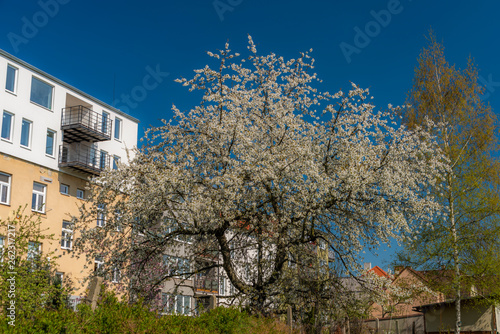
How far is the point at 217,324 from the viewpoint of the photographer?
909 cm

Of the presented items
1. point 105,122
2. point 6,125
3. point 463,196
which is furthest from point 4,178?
point 463,196

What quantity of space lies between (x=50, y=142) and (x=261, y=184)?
2282 centimetres

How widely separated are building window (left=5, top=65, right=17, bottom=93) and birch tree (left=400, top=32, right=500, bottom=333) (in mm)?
24302

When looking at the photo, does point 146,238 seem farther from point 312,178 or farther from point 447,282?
point 447,282

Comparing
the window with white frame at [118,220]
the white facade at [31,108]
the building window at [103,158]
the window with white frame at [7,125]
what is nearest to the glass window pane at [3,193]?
the white facade at [31,108]

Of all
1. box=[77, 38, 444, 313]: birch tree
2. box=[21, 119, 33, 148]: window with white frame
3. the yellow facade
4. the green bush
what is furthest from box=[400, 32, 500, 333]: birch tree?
box=[21, 119, 33, 148]: window with white frame

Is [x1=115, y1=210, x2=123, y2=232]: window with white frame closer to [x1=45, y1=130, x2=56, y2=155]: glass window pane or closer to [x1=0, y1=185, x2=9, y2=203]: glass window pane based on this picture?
[x1=0, y1=185, x2=9, y2=203]: glass window pane

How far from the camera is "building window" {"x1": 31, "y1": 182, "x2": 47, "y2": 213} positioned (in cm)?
3117

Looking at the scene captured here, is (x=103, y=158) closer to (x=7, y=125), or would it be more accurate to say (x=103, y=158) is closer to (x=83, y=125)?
(x=83, y=125)

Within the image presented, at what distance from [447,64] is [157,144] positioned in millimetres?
19097

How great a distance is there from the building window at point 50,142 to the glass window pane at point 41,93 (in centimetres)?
183

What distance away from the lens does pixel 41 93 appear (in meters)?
33.7

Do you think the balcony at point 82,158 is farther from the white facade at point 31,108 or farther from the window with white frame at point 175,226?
the window with white frame at point 175,226

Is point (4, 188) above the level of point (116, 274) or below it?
above
